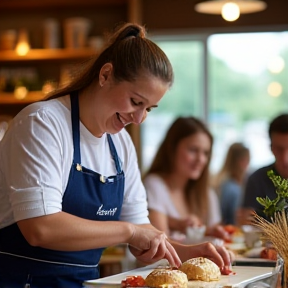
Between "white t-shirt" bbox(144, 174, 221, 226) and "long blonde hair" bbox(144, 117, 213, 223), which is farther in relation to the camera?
"long blonde hair" bbox(144, 117, 213, 223)

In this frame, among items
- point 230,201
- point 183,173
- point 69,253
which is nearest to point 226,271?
point 69,253

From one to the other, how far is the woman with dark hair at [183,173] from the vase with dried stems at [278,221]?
194cm

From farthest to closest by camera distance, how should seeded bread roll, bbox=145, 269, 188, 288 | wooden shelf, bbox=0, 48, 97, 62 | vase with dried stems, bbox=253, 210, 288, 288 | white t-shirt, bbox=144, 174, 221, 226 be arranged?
wooden shelf, bbox=0, 48, 97, 62 < white t-shirt, bbox=144, 174, 221, 226 < vase with dried stems, bbox=253, 210, 288, 288 < seeded bread roll, bbox=145, 269, 188, 288

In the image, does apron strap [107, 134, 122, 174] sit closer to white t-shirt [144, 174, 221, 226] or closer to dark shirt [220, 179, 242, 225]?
white t-shirt [144, 174, 221, 226]

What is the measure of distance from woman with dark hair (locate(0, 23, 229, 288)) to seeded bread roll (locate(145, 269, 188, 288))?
0.22 meters

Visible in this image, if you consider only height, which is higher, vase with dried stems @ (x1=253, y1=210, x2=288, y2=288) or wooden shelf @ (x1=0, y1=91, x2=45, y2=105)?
wooden shelf @ (x1=0, y1=91, x2=45, y2=105)

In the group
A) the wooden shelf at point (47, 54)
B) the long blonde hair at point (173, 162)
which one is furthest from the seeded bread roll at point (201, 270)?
the wooden shelf at point (47, 54)

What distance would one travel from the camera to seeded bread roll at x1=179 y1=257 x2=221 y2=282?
1989 mm

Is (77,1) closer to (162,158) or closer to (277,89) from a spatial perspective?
(277,89)

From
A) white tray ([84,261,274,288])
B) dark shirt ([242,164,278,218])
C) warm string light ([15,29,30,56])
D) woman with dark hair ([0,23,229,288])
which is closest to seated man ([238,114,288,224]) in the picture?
dark shirt ([242,164,278,218])

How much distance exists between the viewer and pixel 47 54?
6.44 metres

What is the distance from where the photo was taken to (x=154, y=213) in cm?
396

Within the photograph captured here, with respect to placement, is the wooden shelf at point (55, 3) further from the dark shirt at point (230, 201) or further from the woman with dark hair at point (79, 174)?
the woman with dark hair at point (79, 174)

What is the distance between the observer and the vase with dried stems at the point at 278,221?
6.46 feet
